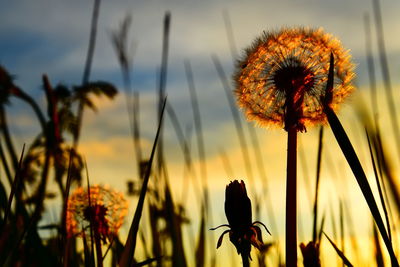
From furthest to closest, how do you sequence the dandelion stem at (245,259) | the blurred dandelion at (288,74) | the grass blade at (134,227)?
the blurred dandelion at (288,74), the dandelion stem at (245,259), the grass blade at (134,227)

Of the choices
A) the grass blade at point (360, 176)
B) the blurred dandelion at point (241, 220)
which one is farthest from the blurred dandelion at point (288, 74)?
the grass blade at point (360, 176)

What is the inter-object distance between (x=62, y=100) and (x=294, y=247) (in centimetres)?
371

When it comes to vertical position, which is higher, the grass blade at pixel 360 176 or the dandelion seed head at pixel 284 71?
the dandelion seed head at pixel 284 71

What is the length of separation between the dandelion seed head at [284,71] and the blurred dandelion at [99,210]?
1.10 meters

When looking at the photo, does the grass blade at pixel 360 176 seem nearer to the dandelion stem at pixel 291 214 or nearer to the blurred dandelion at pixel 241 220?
the dandelion stem at pixel 291 214

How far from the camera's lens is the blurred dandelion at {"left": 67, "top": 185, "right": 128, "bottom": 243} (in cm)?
305

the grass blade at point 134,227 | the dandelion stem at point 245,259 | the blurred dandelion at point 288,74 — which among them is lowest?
the dandelion stem at point 245,259

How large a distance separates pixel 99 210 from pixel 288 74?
1.47 metres

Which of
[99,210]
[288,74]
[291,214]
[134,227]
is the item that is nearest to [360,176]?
[291,214]

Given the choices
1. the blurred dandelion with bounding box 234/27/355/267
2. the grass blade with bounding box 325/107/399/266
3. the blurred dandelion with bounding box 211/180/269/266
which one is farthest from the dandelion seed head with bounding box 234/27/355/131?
the grass blade with bounding box 325/107/399/266

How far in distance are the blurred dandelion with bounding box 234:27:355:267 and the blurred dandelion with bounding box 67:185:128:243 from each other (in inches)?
43.6

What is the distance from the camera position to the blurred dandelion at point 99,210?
3.05 metres

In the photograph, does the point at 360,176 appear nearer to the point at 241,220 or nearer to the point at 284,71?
the point at 241,220

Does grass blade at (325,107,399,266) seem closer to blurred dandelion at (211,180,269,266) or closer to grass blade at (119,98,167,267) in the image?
grass blade at (119,98,167,267)
